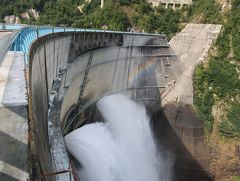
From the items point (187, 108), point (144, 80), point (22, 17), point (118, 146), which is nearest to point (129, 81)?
point (144, 80)

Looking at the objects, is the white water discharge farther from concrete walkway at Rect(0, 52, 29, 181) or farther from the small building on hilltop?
the small building on hilltop

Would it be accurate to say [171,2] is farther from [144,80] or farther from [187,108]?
[187,108]

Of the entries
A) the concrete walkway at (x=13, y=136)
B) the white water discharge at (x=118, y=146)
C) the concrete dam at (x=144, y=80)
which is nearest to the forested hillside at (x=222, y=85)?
the concrete dam at (x=144, y=80)

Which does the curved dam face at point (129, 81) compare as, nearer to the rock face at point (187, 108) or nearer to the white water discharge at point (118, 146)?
the rock face at point (187, 108)

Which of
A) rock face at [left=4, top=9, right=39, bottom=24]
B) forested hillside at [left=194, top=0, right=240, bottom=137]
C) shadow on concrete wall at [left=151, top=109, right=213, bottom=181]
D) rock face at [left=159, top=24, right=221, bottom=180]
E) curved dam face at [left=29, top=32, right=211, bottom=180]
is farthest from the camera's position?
rock face at [left=4, top=9, right=39, bottom=24]

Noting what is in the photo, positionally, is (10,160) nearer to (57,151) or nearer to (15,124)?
(15,124)

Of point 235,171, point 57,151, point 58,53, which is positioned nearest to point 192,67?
point 235,171

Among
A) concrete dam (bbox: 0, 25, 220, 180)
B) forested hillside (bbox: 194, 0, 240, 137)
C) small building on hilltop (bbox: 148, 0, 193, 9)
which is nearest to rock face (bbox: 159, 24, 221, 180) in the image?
concrete dam (bbox: 0, 25, 220, 180)
